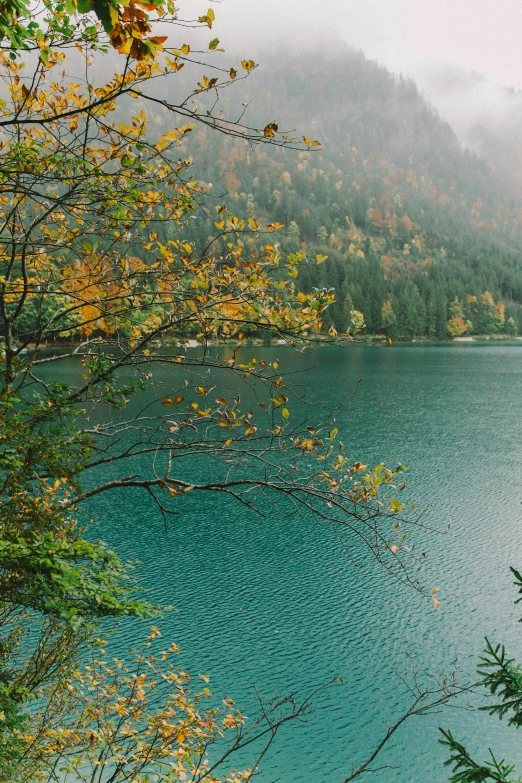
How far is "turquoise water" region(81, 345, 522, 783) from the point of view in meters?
11.5

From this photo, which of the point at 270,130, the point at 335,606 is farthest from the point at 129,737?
the point at 335,606

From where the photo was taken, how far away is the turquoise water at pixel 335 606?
11.5m

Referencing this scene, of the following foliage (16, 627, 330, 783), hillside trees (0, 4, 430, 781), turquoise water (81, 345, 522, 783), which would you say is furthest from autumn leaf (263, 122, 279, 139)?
foliage (16, 627, 330, 783)

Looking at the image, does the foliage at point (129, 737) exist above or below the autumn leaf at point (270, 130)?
below

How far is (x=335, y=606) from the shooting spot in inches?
645

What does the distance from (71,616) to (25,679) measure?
4.33m

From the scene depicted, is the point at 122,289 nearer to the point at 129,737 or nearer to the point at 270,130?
the point at 270,130

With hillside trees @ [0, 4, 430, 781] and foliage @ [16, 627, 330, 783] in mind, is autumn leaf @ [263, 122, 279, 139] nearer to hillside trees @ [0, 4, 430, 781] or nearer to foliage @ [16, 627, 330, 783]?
hillside trees @ [0, 4, 430, 781]

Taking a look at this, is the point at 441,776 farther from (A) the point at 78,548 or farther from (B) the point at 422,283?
(B) the point at 422,283

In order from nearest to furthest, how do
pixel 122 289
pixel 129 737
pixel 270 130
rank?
pixel 270 130
pixel 122 289
pixel 129 737

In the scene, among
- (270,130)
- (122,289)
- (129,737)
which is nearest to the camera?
(270,130)

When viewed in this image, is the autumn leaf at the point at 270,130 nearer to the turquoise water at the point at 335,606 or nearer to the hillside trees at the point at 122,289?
the hillside trees at the point at 122,289

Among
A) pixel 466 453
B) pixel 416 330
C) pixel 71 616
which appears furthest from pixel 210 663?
pixel 416 330

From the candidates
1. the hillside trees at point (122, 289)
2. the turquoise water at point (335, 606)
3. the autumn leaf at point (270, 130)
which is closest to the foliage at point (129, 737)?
the hillside trees at point (122, 289)
